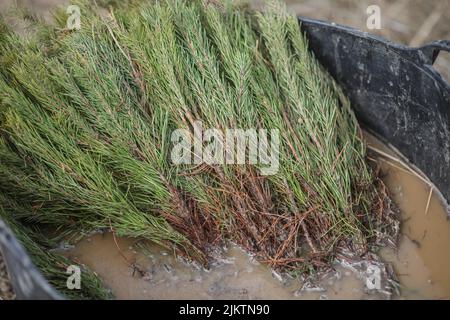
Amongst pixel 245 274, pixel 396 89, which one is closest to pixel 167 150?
pixel 245 274

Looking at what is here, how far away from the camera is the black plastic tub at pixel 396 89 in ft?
7.95

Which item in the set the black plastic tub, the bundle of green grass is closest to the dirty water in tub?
the bundle of green grass

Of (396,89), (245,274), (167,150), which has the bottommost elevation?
(245,274)

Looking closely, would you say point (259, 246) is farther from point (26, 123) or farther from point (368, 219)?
point (26, 123)

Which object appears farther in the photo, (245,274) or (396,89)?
(396,89)

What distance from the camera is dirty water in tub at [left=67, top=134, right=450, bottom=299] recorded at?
88.4 inches

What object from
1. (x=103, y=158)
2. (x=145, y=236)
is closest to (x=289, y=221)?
(x=145, y=236)

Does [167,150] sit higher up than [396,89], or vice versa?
[396,89]

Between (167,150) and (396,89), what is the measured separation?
3.39ft

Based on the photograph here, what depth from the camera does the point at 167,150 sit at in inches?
90.6

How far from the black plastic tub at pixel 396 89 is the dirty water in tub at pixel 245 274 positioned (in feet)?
0.85

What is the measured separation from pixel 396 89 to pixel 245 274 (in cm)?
103

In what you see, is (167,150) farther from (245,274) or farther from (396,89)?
(396,89)
